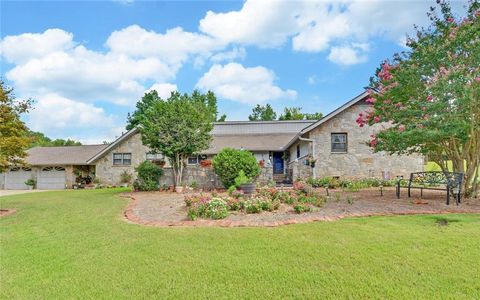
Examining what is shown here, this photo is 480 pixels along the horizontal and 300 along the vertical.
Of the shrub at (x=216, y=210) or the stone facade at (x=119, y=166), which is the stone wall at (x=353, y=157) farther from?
the stone facade at (x=119, y=166)

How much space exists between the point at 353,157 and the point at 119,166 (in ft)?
59.2

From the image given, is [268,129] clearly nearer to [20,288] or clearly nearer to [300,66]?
[300,66]

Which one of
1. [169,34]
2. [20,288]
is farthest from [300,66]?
[20,288]

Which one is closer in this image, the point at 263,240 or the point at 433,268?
the point at 433,268

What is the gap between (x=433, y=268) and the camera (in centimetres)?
378

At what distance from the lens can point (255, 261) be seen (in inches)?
165

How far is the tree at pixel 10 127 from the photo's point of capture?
32.1ft

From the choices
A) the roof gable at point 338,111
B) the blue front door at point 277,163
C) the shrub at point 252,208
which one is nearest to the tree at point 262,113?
the blue front door at point 277,163

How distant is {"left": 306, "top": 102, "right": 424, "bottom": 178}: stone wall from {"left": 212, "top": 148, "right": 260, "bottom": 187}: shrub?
466cm

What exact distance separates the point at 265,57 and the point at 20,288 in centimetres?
1603

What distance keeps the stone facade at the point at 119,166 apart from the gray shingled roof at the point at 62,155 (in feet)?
5.53

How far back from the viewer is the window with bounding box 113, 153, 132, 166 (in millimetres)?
24334

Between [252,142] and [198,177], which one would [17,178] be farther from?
[252,142]

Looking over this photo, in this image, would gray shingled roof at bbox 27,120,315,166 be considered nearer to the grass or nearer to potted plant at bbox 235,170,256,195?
potted plant at bbox 235,170,256,195
